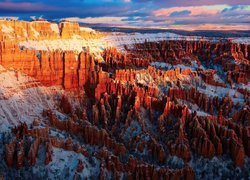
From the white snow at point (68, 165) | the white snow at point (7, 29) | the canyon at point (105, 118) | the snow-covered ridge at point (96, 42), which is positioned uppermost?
the white snow at point (7, 29)

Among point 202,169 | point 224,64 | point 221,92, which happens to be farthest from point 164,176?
point 224,64

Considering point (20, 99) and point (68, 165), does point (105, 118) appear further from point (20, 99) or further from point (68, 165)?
point (20, 99)

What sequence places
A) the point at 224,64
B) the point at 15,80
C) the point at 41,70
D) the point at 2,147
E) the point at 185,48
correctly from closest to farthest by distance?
1. the point at 2,147
2. the point at 15,80
3. the point at 41,70
4. the point at 224,64
5. the point at 185,48

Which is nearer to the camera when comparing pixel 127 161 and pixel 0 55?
pixel 127 161

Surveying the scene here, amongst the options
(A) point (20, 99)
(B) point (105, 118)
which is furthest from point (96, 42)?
(B) point (105, 118)

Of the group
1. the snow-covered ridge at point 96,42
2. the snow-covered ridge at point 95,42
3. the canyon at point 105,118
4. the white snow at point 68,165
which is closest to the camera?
the white snow at point 68,165

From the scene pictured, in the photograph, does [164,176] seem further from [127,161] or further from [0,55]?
[0,55]

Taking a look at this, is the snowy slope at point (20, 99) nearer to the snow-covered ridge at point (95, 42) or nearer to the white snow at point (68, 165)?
the white snow at point (68, 165)

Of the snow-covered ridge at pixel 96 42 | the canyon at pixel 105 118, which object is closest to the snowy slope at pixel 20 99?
the canyon at pixel 105 118
